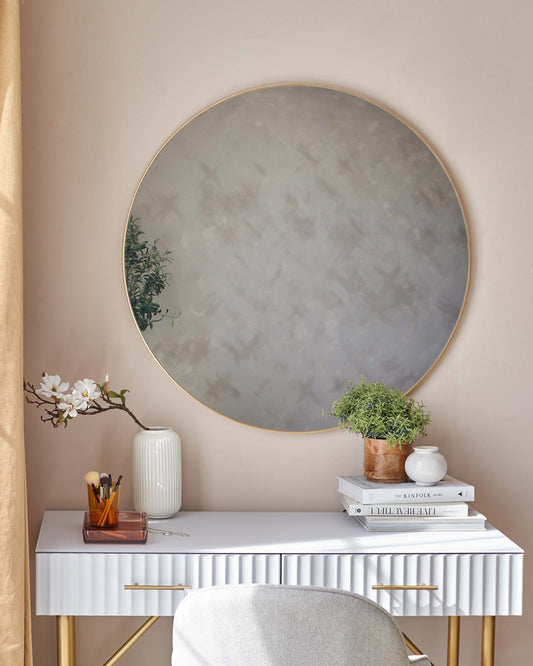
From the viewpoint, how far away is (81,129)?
2170 mm

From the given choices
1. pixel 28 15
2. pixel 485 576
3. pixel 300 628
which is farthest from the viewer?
pixel 28 15

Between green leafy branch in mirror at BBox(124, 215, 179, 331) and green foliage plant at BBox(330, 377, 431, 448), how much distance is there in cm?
63

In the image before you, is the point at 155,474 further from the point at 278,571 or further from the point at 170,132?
the point at 170,132

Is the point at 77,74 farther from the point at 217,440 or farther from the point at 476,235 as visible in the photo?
the point at 476,235

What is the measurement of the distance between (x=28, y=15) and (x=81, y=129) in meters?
0.38

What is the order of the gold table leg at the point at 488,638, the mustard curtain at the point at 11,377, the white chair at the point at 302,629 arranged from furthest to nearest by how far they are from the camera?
1. the gold table leg at the point at 488,638
2. the mustard curtain at the point at 11,377
3. the white chair at the point at 302,629

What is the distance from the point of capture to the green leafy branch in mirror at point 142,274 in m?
2.17

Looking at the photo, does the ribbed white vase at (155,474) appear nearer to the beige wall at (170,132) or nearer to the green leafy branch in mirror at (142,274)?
the beige wall at (170,132)

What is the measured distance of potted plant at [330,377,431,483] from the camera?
2.00m

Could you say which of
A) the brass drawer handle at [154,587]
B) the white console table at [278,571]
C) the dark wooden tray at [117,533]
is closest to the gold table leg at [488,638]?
the white console table at [278,571]

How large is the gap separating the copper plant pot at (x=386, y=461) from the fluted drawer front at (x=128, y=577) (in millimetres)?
424

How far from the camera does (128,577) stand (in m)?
1.76

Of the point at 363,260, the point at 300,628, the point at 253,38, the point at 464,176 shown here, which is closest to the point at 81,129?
the point at 253,38

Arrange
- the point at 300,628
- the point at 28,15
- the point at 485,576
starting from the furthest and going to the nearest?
the point at 28,15, the point at 485,576, the point at 300,628
